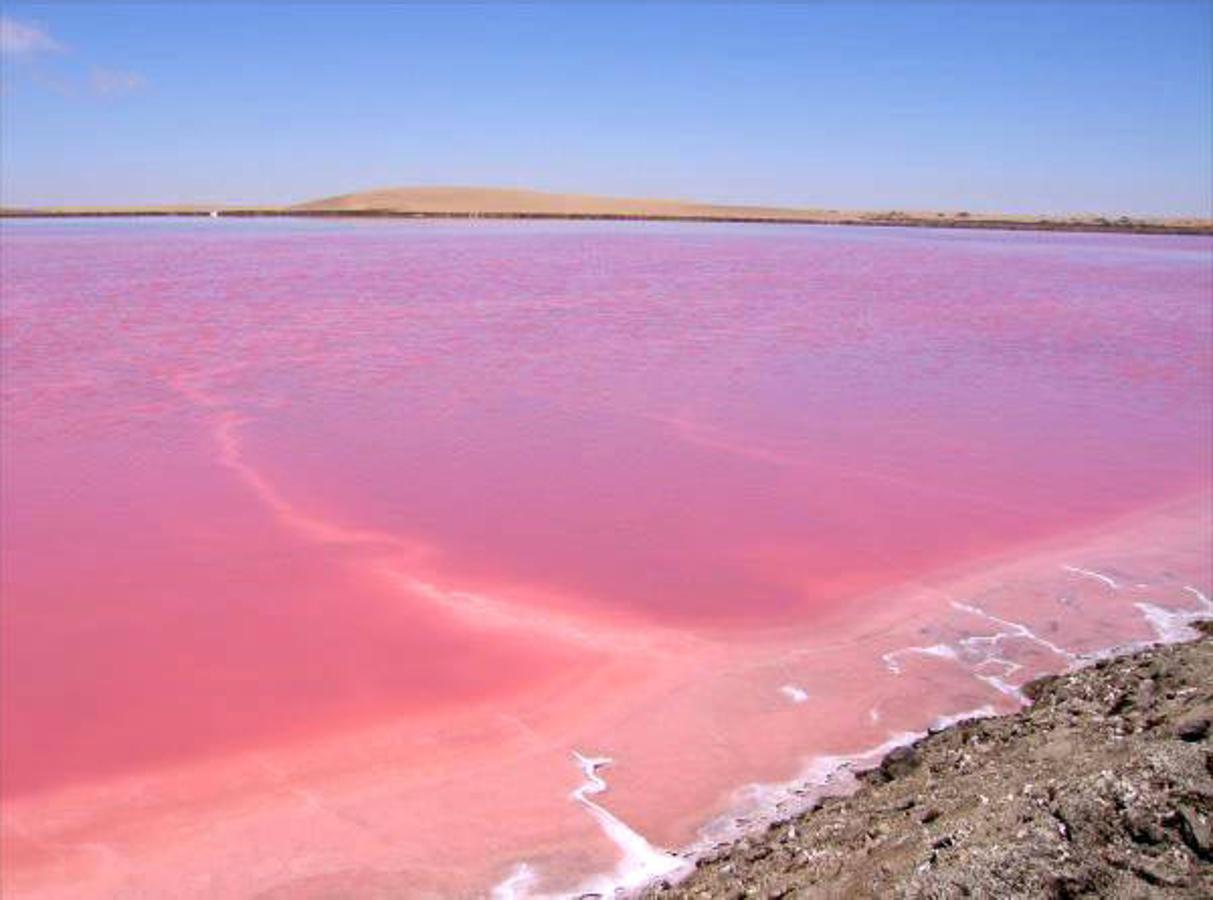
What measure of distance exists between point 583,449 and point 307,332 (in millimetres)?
7465

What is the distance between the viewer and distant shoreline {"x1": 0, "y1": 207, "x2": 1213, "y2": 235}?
60.7 meters

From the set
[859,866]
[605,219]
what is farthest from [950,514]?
[605,219]

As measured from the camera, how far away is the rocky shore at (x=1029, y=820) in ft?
8.21

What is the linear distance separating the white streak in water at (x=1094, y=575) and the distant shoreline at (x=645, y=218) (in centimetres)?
5815

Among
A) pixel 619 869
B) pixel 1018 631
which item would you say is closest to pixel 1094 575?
pixel 1018 631

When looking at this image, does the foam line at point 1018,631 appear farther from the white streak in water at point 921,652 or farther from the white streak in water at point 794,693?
the white streak in water at point 794,693

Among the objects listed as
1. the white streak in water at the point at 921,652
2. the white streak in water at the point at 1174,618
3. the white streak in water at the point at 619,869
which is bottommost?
the white streak in water at the point at 619,869

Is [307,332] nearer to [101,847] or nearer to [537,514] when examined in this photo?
[537,514]

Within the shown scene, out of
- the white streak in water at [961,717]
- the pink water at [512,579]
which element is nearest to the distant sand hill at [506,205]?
the pink water at [512,579]

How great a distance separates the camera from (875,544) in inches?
275

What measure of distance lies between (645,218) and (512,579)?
62594 mm

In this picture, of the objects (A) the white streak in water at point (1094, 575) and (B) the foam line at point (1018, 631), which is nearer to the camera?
(B) the foam line at point (1018, 631)

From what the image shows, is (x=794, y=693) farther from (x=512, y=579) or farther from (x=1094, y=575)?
(x=1094, y=575)

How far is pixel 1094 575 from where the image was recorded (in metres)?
6.48
